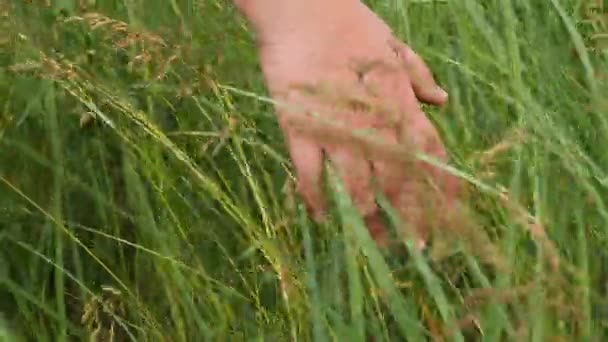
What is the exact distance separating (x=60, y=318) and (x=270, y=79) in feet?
1.00

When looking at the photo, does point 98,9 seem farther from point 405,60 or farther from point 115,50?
point 405,60

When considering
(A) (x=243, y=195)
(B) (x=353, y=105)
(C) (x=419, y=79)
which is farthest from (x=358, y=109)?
(A) (x=243, y=195)

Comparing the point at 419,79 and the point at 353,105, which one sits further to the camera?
the point at 419,79


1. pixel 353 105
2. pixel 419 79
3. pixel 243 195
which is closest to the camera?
pixel 353 105

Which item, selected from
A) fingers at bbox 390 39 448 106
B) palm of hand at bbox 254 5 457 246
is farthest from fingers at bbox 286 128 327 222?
fingers at bbox 390 39 448 106

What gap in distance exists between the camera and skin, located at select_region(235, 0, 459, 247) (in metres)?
0.81

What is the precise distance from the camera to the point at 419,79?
0.96 m

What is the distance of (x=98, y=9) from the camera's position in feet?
4.76

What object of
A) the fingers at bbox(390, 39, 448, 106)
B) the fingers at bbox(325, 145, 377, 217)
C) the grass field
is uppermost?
the fingers at bbox(390, 39, 448, 106)

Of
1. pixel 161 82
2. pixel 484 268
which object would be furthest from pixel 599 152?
pixel 161 82

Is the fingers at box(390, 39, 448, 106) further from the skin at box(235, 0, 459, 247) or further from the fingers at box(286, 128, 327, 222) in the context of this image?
the fingers at box(286, 128, 327, 222)

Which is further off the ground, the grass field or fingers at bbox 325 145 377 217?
fingers at bbox 325 145 377 217

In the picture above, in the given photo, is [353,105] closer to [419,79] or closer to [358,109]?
[358,109]

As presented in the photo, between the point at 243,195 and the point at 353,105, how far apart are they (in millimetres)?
366
